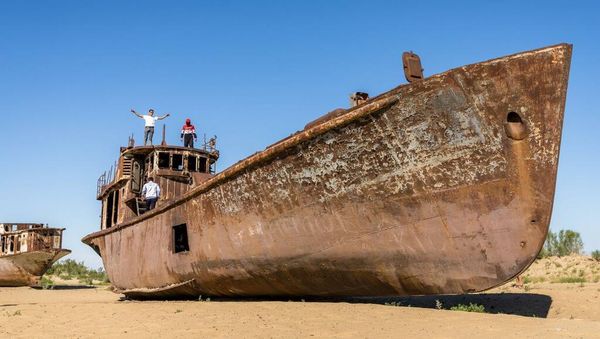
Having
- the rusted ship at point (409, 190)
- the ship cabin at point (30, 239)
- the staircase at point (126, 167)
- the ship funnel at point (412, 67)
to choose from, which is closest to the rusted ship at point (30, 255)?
the ship cabin at point (30, 239)

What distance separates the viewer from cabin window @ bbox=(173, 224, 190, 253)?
8.38 m

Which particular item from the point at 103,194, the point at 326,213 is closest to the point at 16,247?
the point at 103,194

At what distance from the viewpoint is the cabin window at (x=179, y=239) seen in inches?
330

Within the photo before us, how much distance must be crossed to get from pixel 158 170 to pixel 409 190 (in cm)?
691

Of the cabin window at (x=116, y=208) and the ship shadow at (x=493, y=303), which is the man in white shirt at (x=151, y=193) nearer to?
the cabin window at (x=116, y=208)

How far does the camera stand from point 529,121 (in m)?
5.11

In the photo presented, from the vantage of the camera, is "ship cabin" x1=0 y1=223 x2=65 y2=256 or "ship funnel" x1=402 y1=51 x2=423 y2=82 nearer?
"ship funnel" x1=402 y1=51 x2=423 y2=82

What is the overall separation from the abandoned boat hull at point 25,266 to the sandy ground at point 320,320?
13.5 metres

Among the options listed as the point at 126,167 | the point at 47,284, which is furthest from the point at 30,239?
the point at 126,167

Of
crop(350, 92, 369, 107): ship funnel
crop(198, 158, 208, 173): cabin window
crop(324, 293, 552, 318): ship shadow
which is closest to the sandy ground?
crop(324, 293, 552, 318): ship shadow

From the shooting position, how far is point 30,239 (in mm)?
20016

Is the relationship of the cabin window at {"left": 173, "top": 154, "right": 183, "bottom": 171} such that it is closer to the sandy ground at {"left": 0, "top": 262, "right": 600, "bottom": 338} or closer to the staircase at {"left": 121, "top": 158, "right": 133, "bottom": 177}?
the staircase at {"left": 121, "top": 158, "right": 133, "bottom": 177}

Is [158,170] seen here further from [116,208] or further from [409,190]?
[409,190]

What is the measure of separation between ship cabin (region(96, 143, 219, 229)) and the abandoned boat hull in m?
9.31
